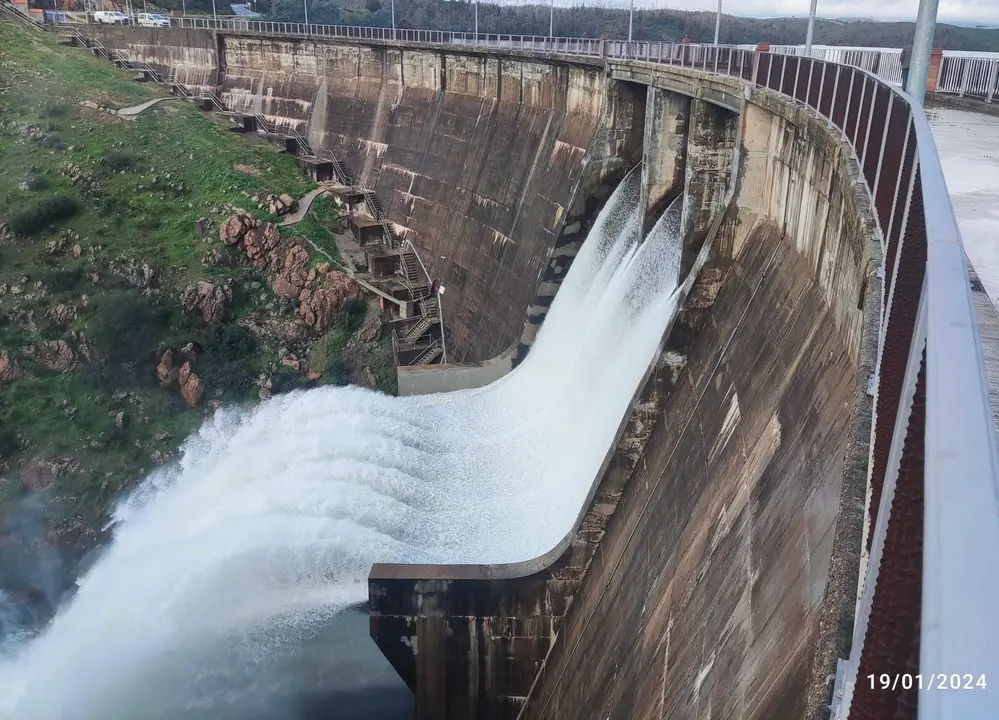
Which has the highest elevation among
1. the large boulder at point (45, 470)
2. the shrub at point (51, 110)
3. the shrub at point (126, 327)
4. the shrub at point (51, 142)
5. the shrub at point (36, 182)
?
the shrub at point (51, 110)

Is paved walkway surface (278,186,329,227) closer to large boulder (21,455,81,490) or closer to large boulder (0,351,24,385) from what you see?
large boulder (0,351,24,385)

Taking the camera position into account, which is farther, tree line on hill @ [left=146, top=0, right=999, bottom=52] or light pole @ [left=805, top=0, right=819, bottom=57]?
tree line on hill @ [left=146, top=0, right=999, bottom=52]

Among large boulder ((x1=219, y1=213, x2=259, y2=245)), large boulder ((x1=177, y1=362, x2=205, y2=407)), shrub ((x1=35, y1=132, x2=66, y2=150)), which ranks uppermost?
shrub ((x1=35, y1=132, x2=66, y2=150))

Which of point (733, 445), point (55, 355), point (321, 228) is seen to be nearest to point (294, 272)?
point (321, 228)

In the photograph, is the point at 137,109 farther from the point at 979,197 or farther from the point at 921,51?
the point at 979,197

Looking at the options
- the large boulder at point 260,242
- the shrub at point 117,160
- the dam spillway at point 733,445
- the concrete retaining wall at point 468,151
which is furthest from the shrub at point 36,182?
the dam spillway at point 733,445

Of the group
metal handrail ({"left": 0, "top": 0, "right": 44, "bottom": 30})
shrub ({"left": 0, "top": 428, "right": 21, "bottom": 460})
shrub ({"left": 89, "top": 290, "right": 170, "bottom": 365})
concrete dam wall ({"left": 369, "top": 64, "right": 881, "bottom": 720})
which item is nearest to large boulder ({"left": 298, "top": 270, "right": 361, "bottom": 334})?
shrub ({"left": 89, "top": 290, "right": 170, "bottom": 365})

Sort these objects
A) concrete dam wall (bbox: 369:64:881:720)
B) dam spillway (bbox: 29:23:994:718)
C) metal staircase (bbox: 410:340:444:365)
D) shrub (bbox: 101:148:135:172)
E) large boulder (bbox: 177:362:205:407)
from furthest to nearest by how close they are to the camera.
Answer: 1. shrub (bbox: 101:148:135:172)
2. large boulder (bbox: 177:362:205:407)
3. metal staircase (bbox: 410:340:444:365)
4. concrete dam wall (bbox: 369:64:881:720)
5. dam spillway (bbox: 29:23:994:718)

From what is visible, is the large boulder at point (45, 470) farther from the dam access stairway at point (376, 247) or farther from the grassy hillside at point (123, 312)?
the dam access stairway at point (376, 247)
